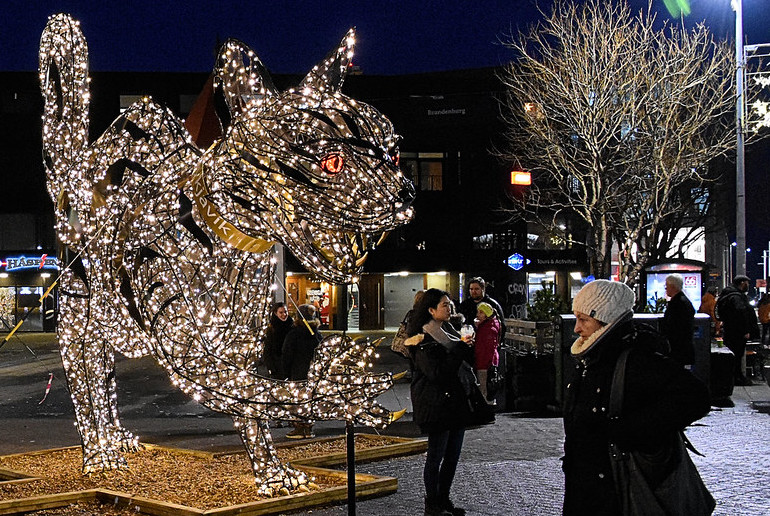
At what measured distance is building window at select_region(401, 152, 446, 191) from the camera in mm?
37375

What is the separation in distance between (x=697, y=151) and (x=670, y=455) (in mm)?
18895

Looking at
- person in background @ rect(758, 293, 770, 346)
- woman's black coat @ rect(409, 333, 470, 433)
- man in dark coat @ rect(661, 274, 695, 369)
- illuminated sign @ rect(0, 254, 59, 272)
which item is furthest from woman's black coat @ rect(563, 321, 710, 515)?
illuminated sign @ rect(0, 254, 59, 272)

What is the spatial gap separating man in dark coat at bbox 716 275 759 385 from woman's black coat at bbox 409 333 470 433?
9.50 metres

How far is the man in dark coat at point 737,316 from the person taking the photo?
15.3 m

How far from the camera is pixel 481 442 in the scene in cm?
1051

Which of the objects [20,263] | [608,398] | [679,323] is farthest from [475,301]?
[20,263]

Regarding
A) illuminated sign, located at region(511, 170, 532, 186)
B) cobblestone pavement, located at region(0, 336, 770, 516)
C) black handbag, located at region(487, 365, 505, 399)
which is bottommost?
cobblestone pavement, located at region(0, 336, 770, 516)

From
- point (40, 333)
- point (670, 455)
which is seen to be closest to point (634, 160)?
point (670, 455)

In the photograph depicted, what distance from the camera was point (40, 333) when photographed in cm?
3775

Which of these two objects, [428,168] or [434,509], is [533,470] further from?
[428,168]

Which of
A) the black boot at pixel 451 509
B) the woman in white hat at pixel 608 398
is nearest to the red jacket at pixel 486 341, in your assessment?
the black boot at pixel 451 509

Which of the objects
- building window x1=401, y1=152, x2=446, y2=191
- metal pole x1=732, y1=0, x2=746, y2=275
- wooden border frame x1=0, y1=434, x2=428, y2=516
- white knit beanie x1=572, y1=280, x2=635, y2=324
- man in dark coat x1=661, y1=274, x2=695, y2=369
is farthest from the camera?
building window x1=401, y1=152, x2=446, y2=191

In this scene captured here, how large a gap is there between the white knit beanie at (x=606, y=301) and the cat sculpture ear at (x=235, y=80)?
322cm

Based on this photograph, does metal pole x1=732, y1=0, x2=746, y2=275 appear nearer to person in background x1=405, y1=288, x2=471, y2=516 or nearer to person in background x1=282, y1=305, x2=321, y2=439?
person in background x1=282, y1=305, x2=321, y2=439
